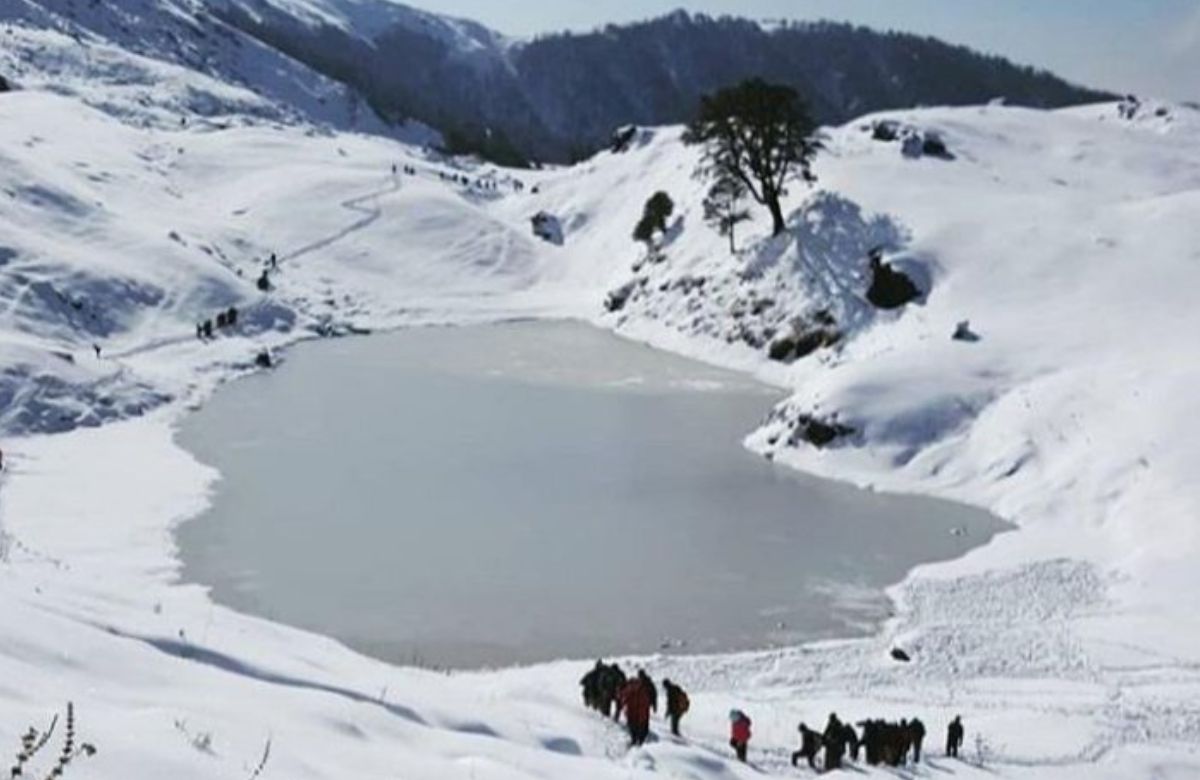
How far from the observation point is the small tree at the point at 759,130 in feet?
207

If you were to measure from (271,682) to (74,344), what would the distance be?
42.9 m

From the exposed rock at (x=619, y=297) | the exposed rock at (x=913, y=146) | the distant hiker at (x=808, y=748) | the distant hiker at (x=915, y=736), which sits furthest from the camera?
the exposed rock at (x=913, y=146)

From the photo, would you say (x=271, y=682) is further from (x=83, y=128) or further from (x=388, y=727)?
(x=83, y=128)

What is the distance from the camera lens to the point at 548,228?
98.9m

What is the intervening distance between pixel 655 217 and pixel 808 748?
6412 cm

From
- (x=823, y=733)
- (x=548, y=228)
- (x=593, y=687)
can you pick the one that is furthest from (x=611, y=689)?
(x=548, y=228)

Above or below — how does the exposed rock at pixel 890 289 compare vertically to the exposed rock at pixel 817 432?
above

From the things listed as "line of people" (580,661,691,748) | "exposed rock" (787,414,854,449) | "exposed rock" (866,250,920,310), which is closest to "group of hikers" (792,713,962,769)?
"line of people" (580,661,691,748)

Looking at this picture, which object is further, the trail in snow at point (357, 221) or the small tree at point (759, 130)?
the trail in snow at point (357, 221)

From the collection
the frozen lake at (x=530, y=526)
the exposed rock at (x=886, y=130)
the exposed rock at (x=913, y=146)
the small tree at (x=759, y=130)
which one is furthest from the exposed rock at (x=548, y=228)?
the frozen lake at (x=530, y=526)

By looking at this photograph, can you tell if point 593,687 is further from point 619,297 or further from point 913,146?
point 913,146

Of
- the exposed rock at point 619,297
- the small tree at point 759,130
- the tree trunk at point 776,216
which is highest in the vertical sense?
the small tree at point 759,130

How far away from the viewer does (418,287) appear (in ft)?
271

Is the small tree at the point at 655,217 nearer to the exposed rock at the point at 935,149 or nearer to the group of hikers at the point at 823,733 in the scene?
the exposed rock at the point at 935,149
